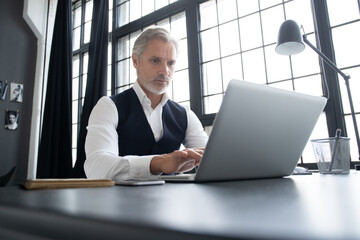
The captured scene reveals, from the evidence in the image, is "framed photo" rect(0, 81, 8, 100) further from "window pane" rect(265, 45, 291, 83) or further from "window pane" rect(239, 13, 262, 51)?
"window pane" rect(265, 45, 291, 83)

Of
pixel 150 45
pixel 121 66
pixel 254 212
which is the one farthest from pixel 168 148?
pixel 121 66

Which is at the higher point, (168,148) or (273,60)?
(273,60)

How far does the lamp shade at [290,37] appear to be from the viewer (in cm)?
155

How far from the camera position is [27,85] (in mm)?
3893

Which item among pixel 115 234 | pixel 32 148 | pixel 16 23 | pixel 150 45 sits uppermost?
pixel 16 23

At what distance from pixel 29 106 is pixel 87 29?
1458 mm

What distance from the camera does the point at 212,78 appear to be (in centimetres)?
294

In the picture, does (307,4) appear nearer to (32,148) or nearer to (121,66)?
(121,66)

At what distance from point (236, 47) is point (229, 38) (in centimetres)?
14

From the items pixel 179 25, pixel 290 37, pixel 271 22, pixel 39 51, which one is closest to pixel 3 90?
pixel 39 51

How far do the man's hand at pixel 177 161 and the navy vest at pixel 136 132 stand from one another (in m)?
0.49

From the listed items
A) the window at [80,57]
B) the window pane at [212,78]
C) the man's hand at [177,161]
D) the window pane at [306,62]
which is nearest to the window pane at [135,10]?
the window at [80,57]

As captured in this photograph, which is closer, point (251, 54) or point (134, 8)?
point (251, 54)

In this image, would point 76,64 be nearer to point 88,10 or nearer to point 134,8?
point 88,10
